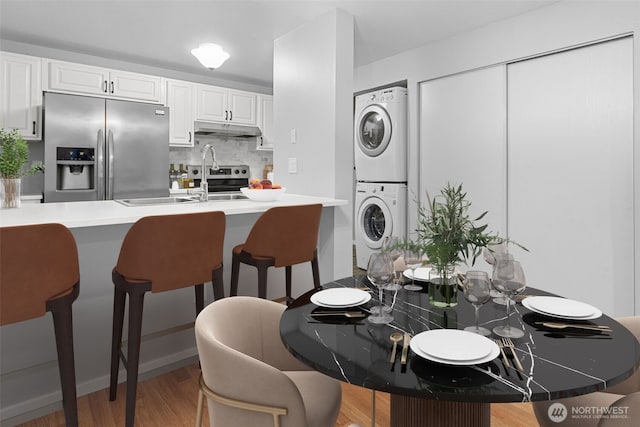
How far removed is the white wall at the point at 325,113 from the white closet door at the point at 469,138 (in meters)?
1.24

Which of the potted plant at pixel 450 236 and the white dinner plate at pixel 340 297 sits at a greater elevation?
the potted plant at pixel 450 236

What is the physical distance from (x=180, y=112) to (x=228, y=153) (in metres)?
1.03

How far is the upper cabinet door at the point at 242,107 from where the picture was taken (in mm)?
5074

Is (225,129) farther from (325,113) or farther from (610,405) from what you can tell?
(610,405)

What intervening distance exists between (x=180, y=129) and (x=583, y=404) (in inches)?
180

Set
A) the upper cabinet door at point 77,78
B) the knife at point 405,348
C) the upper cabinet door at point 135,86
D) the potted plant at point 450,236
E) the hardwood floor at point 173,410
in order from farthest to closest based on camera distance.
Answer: the upper cabinet door at point 135,86 → the upper cabinet door at point 77,78 → the hardwood floor at point 173,410 → the potted plant at point 450,236 → the knife at point 405,348

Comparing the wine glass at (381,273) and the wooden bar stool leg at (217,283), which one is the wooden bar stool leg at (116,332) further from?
the wine glass at (381,273)

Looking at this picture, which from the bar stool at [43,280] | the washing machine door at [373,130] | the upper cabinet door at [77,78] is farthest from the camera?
the washing machine door at [373,130]

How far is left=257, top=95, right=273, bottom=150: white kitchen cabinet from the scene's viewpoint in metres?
5.33

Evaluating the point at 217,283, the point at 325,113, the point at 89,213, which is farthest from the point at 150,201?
the point at 325,113

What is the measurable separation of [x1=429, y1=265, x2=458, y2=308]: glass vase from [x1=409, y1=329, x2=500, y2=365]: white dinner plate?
23 centimetres

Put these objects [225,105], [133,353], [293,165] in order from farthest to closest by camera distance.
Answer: [225,105] → [293,165] → [133,353]

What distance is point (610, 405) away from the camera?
1038mm

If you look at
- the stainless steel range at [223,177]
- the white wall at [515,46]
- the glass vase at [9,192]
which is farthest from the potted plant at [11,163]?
the white wall at [515,46]
